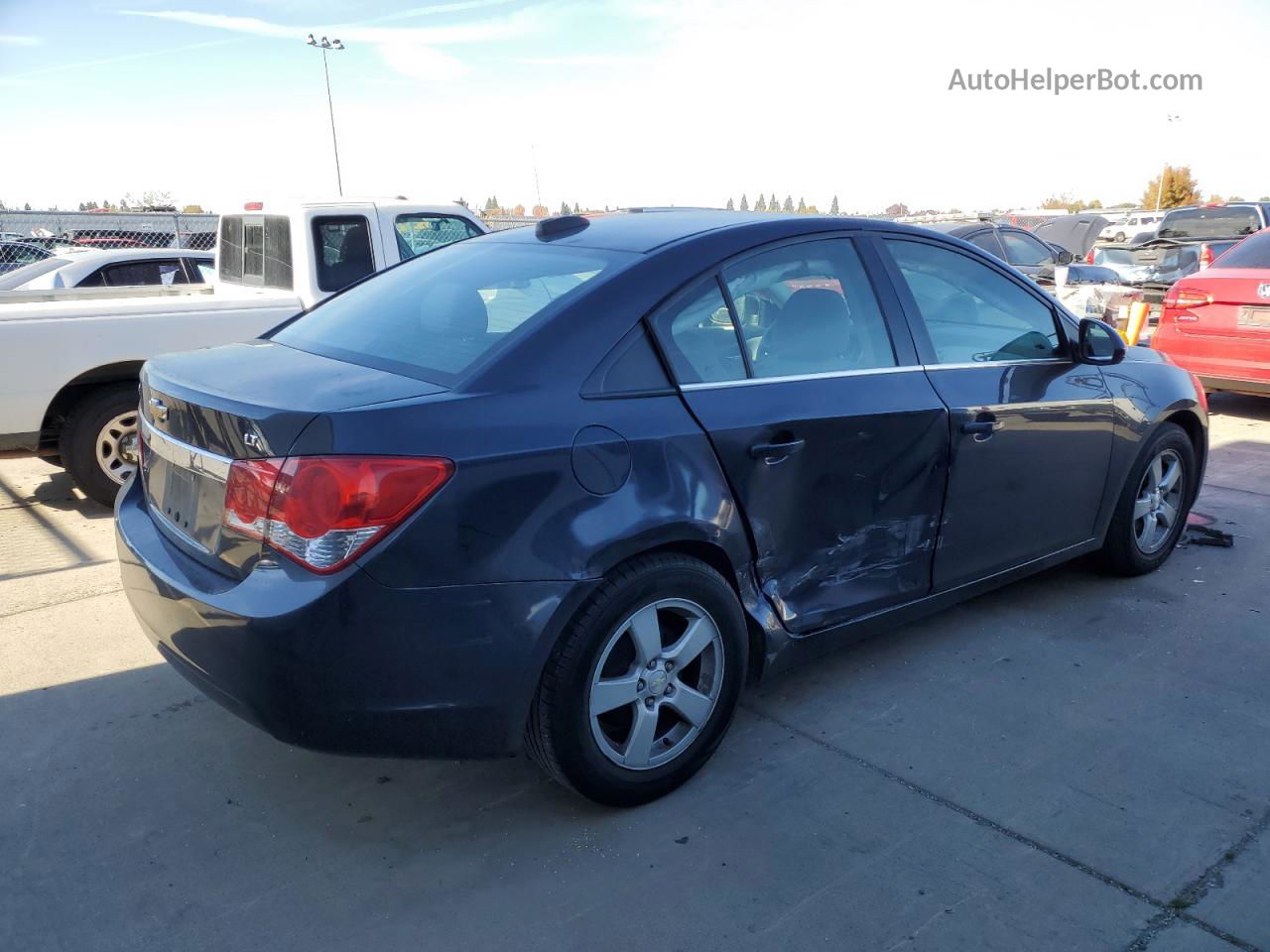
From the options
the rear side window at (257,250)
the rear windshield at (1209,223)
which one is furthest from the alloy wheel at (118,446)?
the rear windshield at (1209,223)

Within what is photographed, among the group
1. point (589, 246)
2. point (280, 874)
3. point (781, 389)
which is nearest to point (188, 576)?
point (280, 874)

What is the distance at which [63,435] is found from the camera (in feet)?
→ 18.9

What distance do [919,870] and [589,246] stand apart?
6.88ft

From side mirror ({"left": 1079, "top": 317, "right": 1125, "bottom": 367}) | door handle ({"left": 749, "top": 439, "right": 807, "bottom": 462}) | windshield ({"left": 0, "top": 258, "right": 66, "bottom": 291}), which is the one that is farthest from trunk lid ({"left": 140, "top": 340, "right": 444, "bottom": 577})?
windshield ({"left": 0, "top": 258, "right": 66, "bottom": 291})

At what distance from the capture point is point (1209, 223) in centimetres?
1725

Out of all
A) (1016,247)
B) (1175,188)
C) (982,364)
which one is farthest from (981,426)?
(1175,188)

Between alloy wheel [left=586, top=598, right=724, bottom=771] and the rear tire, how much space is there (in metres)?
2.48

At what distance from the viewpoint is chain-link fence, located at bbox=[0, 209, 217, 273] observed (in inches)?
631

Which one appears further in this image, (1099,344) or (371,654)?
(1099,344)

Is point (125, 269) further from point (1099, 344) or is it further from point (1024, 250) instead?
point (1024, 250)

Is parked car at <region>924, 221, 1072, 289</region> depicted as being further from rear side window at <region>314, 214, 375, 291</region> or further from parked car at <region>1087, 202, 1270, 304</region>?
rear side window at <region>314, 214, 375, 291</region>

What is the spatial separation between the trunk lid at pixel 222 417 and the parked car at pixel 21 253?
17.8m

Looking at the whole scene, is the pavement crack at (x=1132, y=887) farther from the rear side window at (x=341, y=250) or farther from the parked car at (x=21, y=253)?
the parked car at (x=21, y=253)

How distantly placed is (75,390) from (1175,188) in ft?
225
